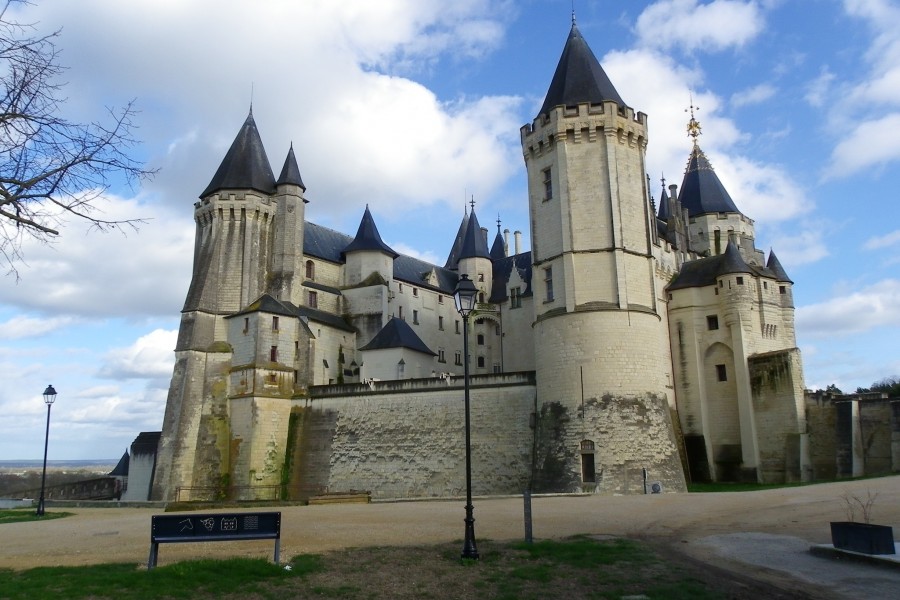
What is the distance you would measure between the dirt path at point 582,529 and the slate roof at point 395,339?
1907cm

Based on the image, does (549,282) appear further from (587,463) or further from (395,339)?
(395,339)

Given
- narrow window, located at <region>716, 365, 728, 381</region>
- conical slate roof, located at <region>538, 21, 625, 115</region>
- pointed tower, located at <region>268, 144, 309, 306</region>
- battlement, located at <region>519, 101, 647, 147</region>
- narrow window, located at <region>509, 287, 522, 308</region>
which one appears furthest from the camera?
narrow window, located at <region>509, 287, 522, 308</region>

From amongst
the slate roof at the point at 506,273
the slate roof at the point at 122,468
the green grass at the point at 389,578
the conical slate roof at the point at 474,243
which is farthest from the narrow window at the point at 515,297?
the green grass at the point at 389,578

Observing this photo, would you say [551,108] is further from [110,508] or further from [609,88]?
[110,508]

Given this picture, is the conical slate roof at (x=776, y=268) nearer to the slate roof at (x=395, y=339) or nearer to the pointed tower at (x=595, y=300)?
the pointed tower at (x=595, y=300)

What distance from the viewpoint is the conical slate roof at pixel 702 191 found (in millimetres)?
45531

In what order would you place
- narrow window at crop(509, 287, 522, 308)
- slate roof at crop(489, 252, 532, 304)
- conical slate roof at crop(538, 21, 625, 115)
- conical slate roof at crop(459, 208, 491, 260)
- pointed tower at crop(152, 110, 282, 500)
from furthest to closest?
1. conical slate roof at crop(459, 208, 491, 260)
2. slate roof at crop(489, 252, 532, 304)
3. narrow window at crop(509, 287, 522, 308)
4. pointed tower at crop(152, 110, 282, 500)
5. conical slate roof at crop(538, 21, 625, 115)

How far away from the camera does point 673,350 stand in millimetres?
37625

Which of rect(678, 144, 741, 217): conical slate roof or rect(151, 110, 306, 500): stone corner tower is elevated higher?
rect(678, 144, 741, 217): conical slate roof

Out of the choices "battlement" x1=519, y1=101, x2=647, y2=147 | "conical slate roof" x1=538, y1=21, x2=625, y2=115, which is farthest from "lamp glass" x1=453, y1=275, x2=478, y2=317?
"conical slate roof" x1=538, y1=21, x2=625, y2=115

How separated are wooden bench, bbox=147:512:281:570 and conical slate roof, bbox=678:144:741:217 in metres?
40.5

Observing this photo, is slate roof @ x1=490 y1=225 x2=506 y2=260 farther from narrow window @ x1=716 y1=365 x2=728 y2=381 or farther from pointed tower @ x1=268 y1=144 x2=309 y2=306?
narrow window @ x1=716 y1=365 x2=728 y2=381

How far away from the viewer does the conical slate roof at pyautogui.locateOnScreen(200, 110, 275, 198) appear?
42281mm

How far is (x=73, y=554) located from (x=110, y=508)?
1939cm
